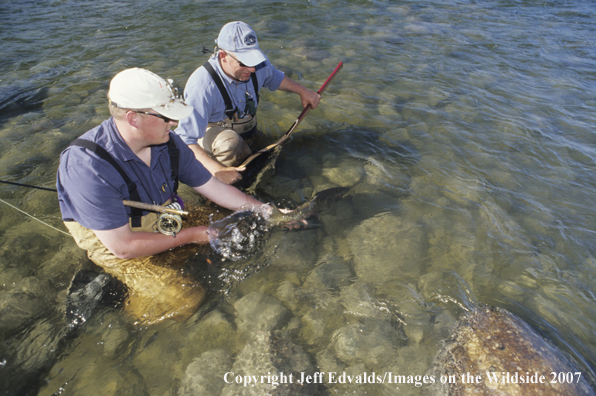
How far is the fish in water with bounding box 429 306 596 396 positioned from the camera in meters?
2.68

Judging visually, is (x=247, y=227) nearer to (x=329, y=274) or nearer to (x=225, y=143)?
(x=329, y=274)

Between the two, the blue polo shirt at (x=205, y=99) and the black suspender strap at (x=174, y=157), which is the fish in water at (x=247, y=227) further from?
the blue polo shirt at (x=205, y=99)

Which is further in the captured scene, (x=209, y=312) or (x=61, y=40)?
(x=61, y=40)

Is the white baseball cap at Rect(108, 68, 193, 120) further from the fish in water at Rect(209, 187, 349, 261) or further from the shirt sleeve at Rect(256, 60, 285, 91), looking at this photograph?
the shirt sleeve at Rect(256, 60, 285, 91)

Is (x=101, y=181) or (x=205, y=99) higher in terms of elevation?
(x=101, y=181)

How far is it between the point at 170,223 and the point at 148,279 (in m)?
0.59

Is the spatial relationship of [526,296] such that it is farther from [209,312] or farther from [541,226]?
[209,312]

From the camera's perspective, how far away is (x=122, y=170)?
9.42 ft

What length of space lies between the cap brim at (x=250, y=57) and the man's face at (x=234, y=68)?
0.06m

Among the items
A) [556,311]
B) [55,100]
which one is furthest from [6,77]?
[556,311]

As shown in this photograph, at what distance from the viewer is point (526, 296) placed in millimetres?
3516

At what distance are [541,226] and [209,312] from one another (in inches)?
151

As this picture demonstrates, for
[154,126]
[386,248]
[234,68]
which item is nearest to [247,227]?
[386,248]

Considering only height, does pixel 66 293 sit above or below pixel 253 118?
below
